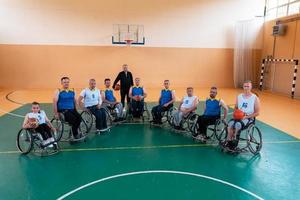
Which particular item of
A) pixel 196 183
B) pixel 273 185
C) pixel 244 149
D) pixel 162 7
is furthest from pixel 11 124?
pixel 162 7

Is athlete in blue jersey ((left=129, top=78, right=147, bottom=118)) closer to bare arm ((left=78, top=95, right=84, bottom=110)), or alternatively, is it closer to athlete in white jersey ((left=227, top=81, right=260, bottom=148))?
bare arm ((left=78, top=95, right=84, bottom=110))

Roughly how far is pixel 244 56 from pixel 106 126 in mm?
7893

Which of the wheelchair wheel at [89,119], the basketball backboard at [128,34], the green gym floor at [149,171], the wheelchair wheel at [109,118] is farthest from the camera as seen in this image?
the basketball backboard at [128,34]

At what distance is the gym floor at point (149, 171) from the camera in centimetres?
284

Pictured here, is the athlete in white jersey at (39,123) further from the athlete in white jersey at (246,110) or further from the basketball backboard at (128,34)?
the basketball backboard at (128,34)

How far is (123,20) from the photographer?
34.2 ft

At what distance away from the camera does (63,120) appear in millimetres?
4238

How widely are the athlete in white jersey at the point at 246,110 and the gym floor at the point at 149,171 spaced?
375mm

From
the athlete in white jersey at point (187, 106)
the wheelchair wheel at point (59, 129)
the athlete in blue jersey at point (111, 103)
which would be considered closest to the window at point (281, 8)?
the athlete in white jersey at point (187, 106)

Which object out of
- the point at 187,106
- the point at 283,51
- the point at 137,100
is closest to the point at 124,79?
the point at 137,100

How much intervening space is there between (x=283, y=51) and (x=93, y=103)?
7841 millimetres

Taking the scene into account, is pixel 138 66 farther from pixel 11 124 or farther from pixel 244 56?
pixel 11 124

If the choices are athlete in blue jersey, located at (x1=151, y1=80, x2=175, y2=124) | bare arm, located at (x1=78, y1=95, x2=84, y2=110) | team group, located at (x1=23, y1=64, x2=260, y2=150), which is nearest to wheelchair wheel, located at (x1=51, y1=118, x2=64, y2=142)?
team group, located at (x1=23, y1=64, x2=260, y2=150)

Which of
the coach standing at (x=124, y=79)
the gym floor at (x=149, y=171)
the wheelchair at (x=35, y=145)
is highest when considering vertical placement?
the coach standing at (x=124, y=79)
